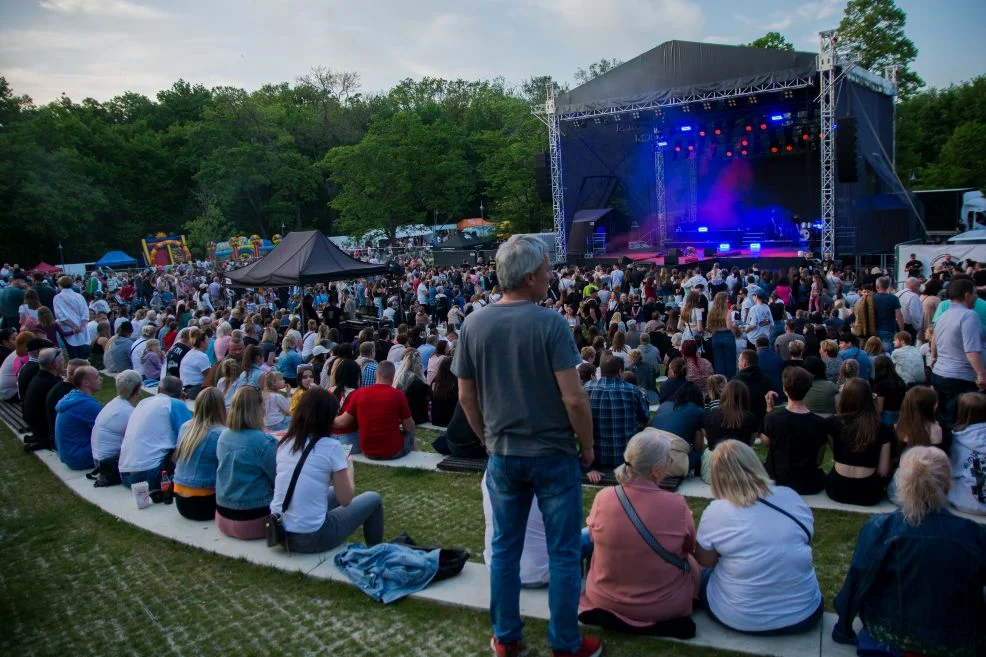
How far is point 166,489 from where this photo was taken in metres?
5.32

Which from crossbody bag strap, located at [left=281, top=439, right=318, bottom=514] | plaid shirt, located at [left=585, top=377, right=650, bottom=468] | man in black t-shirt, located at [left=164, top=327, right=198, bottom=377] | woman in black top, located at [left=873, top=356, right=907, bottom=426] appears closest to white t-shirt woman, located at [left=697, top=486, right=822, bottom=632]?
crossbody bag strap, located at [left=281, top=439, right=318, bottom=514]

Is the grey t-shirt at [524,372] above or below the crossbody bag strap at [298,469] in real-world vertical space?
above

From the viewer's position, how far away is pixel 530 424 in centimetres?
267

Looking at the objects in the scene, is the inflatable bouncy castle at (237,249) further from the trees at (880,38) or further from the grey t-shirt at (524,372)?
the grey t-shirt at (524,372)

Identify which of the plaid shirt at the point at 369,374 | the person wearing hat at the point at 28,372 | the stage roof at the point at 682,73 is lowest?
the plaid shirt at the point at 369,374

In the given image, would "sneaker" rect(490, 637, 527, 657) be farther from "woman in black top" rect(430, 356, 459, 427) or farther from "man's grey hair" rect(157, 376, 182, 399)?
"woman in black top" rect(430, 356, 459, 427)

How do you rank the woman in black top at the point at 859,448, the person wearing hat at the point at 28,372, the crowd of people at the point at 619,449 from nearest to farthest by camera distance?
1. the crowd of people at the point at 619,449
2. the woman in black top at the point at 859,448
3. the person wearing hat at the point at 28,372

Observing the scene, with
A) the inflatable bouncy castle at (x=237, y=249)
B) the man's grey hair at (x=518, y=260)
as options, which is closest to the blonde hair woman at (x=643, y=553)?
the man's grey hair at (x=518, y=260)

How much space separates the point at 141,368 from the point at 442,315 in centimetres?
808

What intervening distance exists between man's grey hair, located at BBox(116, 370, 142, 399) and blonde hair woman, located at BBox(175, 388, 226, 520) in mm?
1068

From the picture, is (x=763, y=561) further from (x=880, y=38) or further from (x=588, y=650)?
(x=880, y=38)

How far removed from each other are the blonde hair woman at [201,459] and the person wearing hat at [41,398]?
3.01 m

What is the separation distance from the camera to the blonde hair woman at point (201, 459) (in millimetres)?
4594

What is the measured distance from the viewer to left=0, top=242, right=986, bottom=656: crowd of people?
2.66 meters
